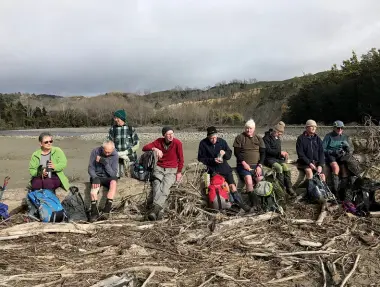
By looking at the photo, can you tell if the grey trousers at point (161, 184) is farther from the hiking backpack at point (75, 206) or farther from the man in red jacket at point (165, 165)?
the hiking backpack at point (75, 206)

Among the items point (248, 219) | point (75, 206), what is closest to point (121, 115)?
point (75, 206)

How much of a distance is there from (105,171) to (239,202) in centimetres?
244

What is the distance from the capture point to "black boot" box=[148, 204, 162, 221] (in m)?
6.09

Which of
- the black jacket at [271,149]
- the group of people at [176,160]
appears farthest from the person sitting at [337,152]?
the black jacket at [271,149]

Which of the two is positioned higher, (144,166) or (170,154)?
(170,154)

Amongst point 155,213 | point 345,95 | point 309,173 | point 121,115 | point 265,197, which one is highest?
point 345,95

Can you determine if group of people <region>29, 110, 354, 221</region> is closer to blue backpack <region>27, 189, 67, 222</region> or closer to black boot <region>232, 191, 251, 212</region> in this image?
black boot <region>232, 191, 251, 212</region>

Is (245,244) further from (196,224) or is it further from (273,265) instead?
(196,224)

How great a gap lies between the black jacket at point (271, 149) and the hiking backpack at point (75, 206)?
3693 mm

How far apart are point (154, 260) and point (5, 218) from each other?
9.63 feet

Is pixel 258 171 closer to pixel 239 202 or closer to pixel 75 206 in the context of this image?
pixel 239 202

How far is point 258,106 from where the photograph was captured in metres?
86.7

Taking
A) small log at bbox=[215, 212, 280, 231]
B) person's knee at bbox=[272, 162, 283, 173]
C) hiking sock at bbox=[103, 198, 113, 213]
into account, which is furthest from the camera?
person's knee at bbox=[272, 162, 283, 173]

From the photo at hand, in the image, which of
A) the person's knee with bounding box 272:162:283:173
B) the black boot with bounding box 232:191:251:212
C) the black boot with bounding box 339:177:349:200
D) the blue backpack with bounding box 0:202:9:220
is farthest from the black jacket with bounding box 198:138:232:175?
the blue backpack with bounding box 0:202:9:220
